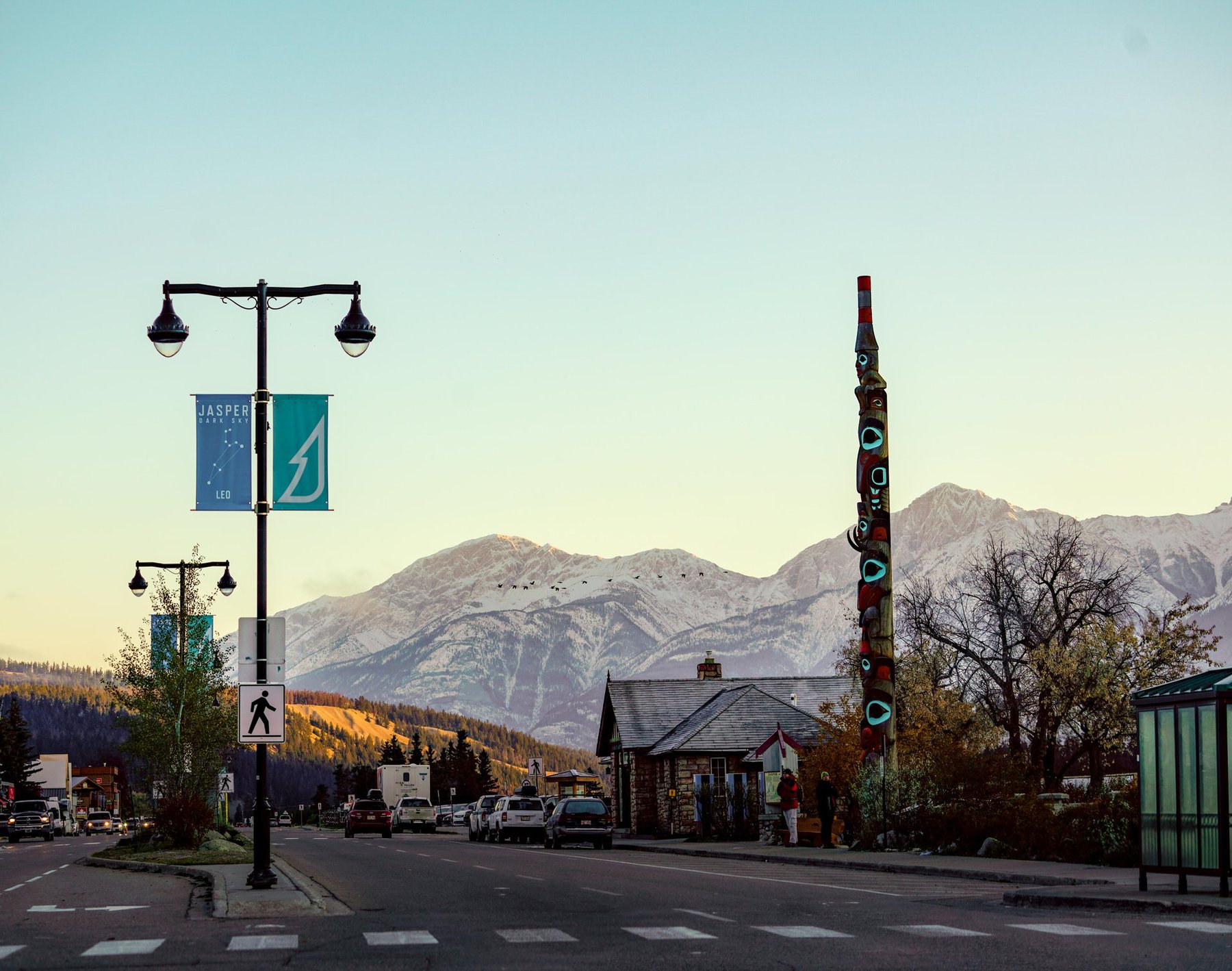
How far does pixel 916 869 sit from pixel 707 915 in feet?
33.2

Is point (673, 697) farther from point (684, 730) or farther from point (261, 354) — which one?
point (261, 354)

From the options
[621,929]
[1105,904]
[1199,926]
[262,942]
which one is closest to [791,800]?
[1105,904]

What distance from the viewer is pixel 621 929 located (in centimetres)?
1603

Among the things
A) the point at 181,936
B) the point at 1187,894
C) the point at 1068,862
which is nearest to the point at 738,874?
the point at 1068,862

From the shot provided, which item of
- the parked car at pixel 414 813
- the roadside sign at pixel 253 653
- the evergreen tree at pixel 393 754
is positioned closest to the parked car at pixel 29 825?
the parked car at pixel 414 813

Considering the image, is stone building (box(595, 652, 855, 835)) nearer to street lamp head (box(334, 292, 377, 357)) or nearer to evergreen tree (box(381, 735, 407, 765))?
street lamp head (box(334, 292, 377, 357))

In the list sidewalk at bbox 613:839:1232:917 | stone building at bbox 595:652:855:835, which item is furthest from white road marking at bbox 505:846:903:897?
stone building at bbox 595:652:855:835

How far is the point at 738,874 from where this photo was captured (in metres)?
26.7

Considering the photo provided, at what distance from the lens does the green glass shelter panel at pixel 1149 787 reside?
1848 centimetres

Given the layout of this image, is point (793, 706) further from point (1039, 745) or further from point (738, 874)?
point (738, 874)

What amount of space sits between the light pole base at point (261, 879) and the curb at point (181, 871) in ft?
1.23

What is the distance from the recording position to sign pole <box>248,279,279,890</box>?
21.0m

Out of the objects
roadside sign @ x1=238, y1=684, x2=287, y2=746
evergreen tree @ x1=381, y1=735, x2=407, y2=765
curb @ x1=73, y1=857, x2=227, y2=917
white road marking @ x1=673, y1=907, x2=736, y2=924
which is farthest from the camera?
evergreen tree @ x1=381, y1=735, x2=407, y2=765

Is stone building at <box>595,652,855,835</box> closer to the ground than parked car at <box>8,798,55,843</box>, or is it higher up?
higher up
